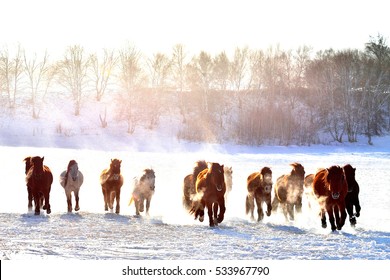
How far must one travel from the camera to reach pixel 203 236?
38.5 feet

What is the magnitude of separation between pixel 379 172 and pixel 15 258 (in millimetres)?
21409

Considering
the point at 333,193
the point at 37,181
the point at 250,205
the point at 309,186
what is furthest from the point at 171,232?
the point at 37,181

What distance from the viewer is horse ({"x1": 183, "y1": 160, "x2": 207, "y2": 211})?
1452 cm

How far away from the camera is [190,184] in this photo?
48.2ft

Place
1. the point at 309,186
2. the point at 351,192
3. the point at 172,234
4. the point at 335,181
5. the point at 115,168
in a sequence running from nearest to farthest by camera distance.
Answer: the point at 172,234
the point at 335,181
the point at 351,192
the point at 309,186
the point at 115,168

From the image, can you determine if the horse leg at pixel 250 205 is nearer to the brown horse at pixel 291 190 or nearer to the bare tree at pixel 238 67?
the brown horse at pixel 291 190

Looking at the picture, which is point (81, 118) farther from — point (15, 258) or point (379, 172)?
point (15, 258)

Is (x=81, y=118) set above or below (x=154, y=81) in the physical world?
below

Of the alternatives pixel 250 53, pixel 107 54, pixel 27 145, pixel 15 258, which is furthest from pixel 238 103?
pixel 15 258

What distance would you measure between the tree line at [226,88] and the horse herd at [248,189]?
41.7 m

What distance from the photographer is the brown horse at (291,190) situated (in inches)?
548

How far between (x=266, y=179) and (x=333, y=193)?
5.95 feet

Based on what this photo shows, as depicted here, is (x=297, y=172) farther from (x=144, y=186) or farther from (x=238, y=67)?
(x=238, y=67)

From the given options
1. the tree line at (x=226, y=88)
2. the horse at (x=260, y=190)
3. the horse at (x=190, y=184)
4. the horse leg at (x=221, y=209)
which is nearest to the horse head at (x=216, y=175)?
the horse leg at (x=221, y=209)
